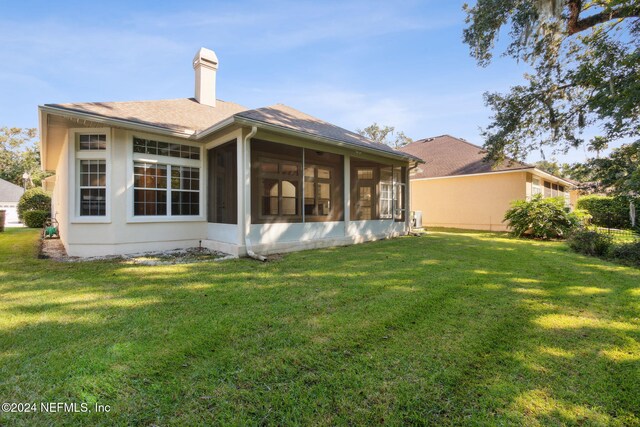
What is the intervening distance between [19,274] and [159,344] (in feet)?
15.7

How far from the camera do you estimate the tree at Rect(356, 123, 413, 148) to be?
3309 cm

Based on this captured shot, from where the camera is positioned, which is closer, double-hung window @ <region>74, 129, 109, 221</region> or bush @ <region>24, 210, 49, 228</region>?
double-hung window @ <region>74, 129, 109, 221</region>

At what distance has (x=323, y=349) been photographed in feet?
8.46

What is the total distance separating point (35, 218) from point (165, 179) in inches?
622

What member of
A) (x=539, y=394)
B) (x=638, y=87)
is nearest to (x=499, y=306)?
(x=539, y=394)

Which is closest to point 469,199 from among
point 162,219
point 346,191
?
point 346,191

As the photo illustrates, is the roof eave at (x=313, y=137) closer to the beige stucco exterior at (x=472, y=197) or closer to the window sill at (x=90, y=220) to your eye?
the window sill at (x=90, y=220)

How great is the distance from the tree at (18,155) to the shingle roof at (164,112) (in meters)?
40.9

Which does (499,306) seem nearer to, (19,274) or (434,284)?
(434,284)

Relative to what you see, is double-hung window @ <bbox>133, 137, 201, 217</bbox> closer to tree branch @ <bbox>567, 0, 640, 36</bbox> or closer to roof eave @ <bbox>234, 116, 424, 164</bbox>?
roof eave @ <bbox>234, 116, 424, 164</bbox>

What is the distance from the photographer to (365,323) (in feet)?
10.2

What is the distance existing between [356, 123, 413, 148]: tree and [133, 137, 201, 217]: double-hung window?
90.3ft

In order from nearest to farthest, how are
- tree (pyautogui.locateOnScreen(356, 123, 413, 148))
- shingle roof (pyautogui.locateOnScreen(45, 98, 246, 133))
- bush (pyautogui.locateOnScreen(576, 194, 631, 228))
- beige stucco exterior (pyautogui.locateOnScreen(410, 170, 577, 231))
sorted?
shingle roof (pyautogui.locateOnScreen(45, 98, 246, 133)) < beige stucco exterior (pyautogui.locateOnScreen(410, 170, 577, 231)) < bush (pyautogui.locateOnScreen(576, 194, 631, 228)) < tree (pyautogui.locateOnScreen(356, 123, 413, 148))

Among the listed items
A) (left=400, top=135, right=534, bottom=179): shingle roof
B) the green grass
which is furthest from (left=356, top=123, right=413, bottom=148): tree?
the green grass
